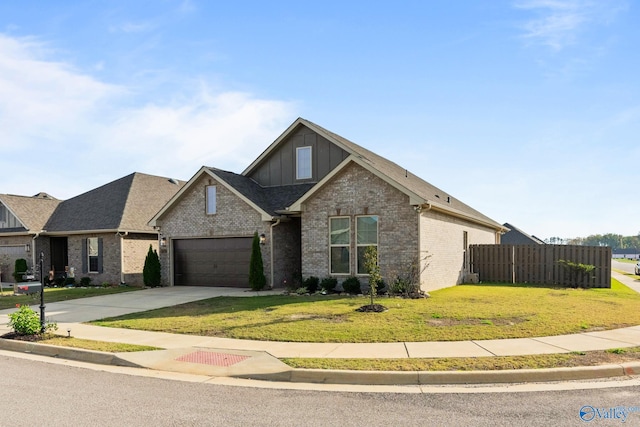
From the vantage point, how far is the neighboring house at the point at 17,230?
2739 centimetres

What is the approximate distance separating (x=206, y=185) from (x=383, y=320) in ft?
43.5

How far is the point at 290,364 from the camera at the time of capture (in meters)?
7.98

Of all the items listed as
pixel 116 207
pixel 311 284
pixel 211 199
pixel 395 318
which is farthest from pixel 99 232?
pixel 395 318

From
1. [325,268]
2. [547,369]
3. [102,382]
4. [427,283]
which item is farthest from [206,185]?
[547,369]

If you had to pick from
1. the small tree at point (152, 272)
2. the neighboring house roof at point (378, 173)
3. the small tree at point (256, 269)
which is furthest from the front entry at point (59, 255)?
the small tree at point (256, 269)

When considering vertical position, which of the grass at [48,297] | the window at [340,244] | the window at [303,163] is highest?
the window at [303,163]

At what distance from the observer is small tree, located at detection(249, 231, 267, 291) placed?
65.3 ft

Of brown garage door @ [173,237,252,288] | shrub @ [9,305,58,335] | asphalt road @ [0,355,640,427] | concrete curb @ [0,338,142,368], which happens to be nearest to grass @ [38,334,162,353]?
concrete curb @ [0,338,142,368]

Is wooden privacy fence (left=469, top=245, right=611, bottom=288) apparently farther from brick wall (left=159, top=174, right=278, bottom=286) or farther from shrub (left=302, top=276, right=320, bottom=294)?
brick wall (left=159, top=174, right=278, bottom=286)

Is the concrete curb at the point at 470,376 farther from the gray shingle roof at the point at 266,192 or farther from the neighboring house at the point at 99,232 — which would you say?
the neighboring house at the point at 99,232

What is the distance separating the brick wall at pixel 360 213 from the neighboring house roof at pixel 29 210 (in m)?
17.6

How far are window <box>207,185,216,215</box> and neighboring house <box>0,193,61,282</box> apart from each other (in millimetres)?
11737

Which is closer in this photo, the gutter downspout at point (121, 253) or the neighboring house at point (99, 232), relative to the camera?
the gutter downspout at point (121, 253)

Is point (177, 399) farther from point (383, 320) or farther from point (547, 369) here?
point (383, 320)
